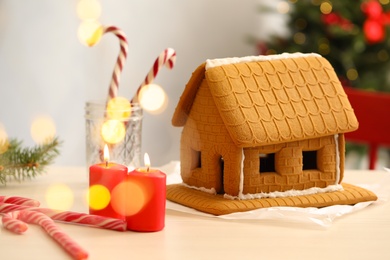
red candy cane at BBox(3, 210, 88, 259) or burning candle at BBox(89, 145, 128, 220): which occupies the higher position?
burning candle at BBox(89, 145, 128, 220)

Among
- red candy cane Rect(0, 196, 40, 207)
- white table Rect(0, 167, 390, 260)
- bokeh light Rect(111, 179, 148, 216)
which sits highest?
bokeh light Rect(111, 179, 148, 216)

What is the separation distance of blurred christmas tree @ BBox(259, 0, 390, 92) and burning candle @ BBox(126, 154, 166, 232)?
2.18m

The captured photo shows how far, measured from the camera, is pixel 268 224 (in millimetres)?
1295

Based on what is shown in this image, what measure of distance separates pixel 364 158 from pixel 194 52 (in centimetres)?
103

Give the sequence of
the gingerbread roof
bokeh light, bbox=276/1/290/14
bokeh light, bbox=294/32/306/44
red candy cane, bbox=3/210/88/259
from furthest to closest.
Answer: bokeh light, bbox=276/1/290/14 → bokeh light, bbox=294/32/306/44 → the gingerbread roof → red candy cane, bbox=3/210/88/259

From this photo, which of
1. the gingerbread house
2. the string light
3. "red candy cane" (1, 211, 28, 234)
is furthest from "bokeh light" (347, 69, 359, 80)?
"red candy cane" (1, 211, 28, 234)

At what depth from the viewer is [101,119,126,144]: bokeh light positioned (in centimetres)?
161

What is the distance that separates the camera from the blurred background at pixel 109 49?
3.23 m

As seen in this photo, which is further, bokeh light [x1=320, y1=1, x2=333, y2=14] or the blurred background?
bokeh light [x1=320, y1=1, x2=333, y2=14]

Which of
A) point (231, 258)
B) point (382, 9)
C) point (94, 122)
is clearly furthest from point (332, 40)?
point (231, 258)

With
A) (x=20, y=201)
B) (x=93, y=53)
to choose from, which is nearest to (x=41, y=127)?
(x=93, y=53)

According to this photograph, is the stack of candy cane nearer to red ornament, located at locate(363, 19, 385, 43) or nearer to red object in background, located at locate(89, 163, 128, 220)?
red object in background, located at locate(89, 163, 128, 220)

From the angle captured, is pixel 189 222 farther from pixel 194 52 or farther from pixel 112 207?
pixel 194 52

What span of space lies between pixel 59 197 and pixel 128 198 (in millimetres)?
291
